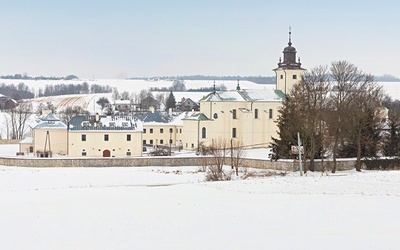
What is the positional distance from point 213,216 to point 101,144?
36.7 meters

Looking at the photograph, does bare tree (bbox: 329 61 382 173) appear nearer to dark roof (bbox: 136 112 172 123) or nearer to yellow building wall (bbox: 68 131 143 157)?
yellow building wall (bbox: 68 131 143 157)

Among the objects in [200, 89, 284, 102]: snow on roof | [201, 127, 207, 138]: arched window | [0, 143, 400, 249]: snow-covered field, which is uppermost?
[200, 89, 284, 102]: snow on roof

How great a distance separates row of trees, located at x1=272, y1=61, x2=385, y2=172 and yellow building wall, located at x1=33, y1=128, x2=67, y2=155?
23158mm

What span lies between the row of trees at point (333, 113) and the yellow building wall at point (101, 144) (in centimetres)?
1679

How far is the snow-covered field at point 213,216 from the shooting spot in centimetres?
1570

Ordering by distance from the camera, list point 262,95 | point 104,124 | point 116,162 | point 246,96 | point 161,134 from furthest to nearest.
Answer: point 161,134
point 262,95
point 246,96
point 104,124
point 116,162

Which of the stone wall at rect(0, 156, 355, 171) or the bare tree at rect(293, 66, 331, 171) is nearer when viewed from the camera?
the bare tree at rect(293, 66, 331, 171)

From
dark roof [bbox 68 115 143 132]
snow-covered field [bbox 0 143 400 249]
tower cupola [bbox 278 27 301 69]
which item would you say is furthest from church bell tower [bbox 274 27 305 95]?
snow-covered field [bbox 0 143 400 249]

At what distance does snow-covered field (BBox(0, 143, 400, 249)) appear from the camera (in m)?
15.7

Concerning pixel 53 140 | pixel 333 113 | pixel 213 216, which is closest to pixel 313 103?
pixel 333 113

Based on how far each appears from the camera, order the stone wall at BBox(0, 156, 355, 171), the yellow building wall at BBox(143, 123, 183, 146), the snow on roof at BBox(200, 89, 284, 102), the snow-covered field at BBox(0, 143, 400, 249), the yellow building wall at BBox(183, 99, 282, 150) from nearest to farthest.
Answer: the snow-covered field at BBox(0, 143, 400, 249)
the stone wall at BBox(0, 156, 355, 171)
the yellow building wall at BBox(183, 99, 282, 150)
the snow on roof at BBox(200, 89, 284, 102)
the yellow building wall at BBox(143, 123, 183, 146)

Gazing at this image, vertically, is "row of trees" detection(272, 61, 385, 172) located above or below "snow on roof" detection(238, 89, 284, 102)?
below

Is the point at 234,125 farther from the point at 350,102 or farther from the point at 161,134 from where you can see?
the point at 350,102

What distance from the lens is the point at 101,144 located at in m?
54.1
